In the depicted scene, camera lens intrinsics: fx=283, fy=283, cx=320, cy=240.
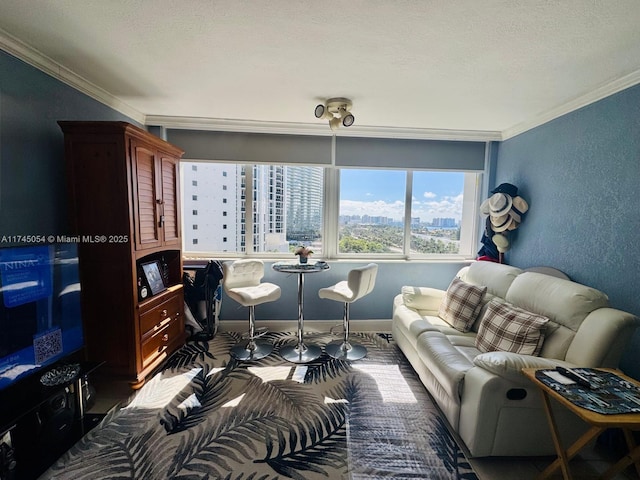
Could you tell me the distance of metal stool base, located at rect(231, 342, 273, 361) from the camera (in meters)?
2.82

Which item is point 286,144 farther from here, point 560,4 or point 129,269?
point 560,4

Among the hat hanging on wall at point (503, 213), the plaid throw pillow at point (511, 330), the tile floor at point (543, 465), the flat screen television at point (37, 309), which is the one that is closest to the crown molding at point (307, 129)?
the hat hanging on wall at point (503, 213)

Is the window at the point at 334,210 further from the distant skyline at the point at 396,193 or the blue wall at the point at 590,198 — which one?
the blue wall at the point at 590,198

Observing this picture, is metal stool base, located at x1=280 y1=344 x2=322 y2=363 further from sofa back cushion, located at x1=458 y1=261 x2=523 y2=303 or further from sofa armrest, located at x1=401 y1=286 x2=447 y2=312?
sofa back cushion, located at x1=458 y1=261 x2=523 y2=303

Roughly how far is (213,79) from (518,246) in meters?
3.43

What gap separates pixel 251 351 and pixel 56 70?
2.78m

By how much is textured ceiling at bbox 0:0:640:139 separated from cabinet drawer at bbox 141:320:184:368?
2109 mm

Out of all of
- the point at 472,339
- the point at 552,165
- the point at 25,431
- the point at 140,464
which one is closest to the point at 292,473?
the point at 140,464

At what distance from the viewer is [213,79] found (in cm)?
219

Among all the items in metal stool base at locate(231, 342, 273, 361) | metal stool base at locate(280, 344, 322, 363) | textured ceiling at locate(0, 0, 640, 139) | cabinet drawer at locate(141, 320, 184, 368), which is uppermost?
textured ceiling at locate(0, 0, 640, 139)

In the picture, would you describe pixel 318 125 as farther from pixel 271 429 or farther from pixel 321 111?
pixel 271 429

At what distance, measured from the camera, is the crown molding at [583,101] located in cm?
201

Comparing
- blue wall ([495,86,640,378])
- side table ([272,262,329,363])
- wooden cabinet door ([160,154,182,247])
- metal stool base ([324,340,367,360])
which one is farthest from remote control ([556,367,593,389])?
wooden cabinet door ([160,154,182,247])

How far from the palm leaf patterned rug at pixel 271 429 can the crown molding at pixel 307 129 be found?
2.53 metres
